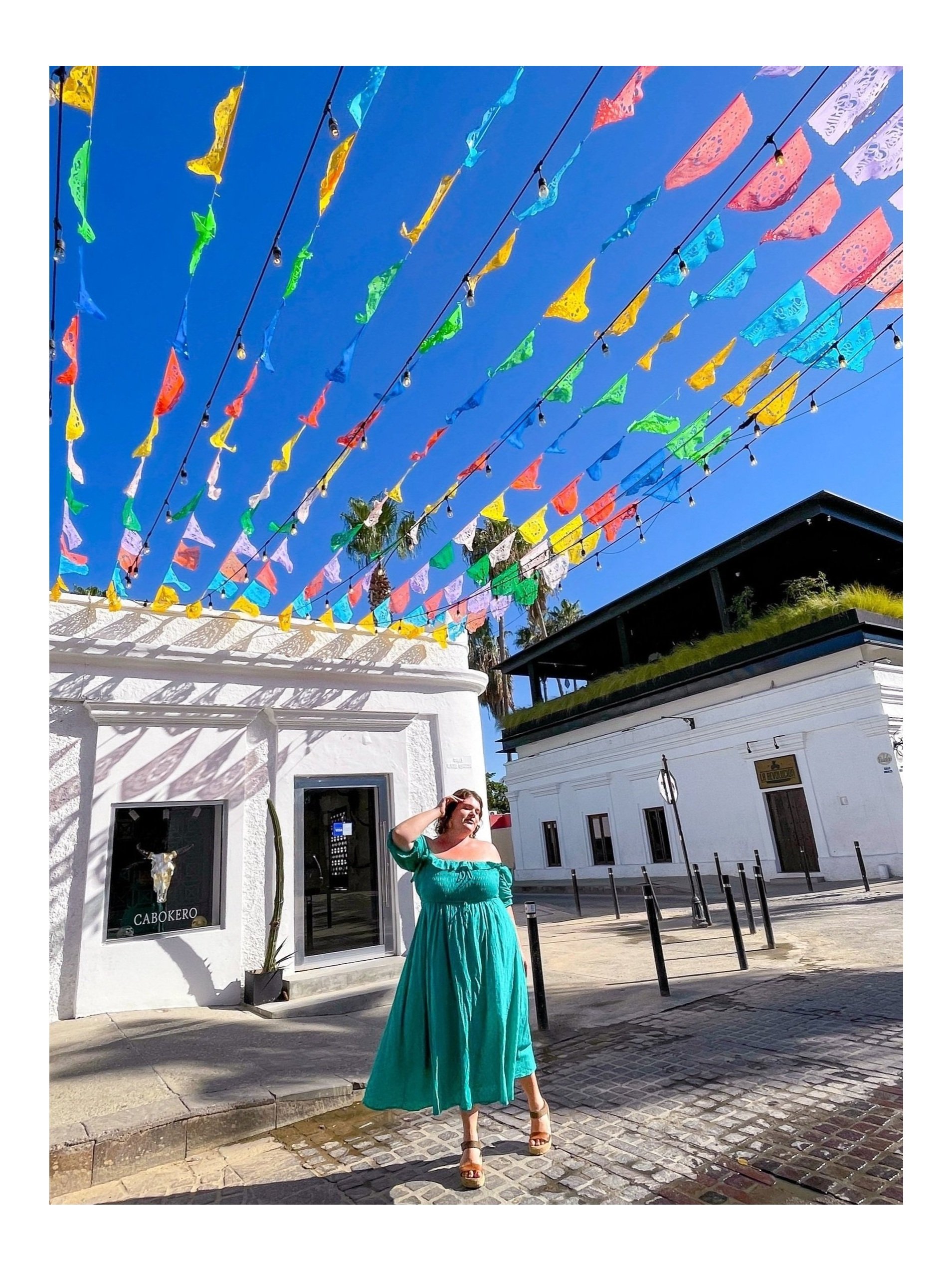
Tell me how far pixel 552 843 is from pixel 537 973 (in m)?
17.7

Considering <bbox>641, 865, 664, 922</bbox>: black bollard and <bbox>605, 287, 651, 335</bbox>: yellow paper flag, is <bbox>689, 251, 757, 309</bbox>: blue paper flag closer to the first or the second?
<bbox>605, 287, 651, 335</bbox>: yellow paper flag

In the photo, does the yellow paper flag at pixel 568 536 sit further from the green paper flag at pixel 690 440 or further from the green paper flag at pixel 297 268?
the green paper flag at pixel 297 268

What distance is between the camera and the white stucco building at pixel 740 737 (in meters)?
14.2

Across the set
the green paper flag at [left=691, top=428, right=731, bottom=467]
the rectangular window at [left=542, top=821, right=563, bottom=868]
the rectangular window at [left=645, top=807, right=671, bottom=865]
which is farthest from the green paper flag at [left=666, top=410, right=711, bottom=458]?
the rectangular window at [left=542, top=821, right=563, bottom=868]

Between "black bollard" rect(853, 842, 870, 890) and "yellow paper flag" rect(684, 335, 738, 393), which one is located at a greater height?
"yellow paper flag" rect(684, 335, 738, 393)

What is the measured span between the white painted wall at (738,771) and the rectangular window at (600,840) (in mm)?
203

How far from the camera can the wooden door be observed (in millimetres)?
14906

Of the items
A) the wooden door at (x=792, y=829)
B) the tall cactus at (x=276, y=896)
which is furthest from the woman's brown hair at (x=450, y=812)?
the wooden door at (x=792, y=829)

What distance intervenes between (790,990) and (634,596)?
654 inches

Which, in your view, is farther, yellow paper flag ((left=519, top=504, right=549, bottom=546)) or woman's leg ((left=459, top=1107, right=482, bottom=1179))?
yellow paper flag ((left=519, top=504, right=549, bottom=546))

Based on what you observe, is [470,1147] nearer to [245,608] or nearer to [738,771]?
[245,608]

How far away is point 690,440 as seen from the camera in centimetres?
684

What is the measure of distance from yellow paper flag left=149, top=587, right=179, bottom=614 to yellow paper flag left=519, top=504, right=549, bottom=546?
155 inches
